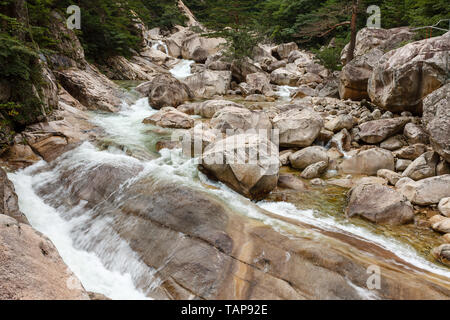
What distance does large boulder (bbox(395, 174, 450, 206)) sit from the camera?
17.9ft

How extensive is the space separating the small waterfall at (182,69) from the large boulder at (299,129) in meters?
17.0

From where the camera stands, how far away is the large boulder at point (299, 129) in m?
8.19

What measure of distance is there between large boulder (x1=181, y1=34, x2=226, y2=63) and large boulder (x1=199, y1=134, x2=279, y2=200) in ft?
73.1

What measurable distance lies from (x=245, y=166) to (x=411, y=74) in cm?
597

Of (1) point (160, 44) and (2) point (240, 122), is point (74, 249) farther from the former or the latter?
(1) point (160, 44)

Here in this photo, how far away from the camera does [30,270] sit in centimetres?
248

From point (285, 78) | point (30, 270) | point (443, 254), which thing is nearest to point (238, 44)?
point (285, 78)

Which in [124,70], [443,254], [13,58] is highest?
[124,70]

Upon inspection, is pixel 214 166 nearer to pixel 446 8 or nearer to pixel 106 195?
pixel 106 195

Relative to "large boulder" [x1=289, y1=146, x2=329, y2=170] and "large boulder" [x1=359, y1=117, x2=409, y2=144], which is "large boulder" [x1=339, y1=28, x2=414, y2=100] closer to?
"large boulder" [x1=359, y1=117, x2=409, y2=144]

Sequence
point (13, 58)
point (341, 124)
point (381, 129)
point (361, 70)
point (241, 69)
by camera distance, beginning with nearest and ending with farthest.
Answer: point (13, 58), point (381, 129), point (341, 124), point (361, 70), point (241, 69)

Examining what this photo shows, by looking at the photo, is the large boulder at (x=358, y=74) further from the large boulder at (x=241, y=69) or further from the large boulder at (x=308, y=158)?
the large boulder at (x=241, y=69)

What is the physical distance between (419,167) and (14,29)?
35.4ft
